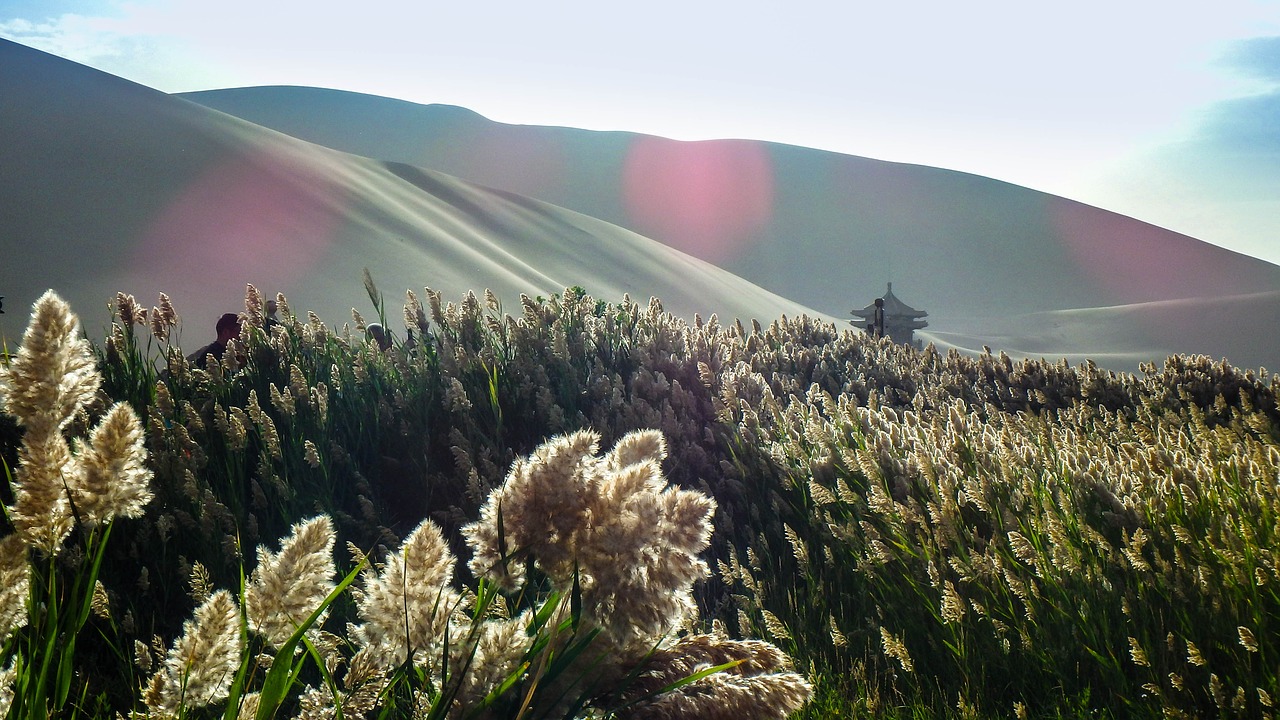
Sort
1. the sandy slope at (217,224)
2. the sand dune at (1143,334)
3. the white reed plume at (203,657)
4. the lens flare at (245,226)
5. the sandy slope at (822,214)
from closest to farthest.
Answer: the white reed plume at (203,657) < the sandy slope at (217,224) < the lens flare at (245,226) < the sand dune at (1143,334) < the sandy slope at (822,214)

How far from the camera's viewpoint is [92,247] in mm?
27797

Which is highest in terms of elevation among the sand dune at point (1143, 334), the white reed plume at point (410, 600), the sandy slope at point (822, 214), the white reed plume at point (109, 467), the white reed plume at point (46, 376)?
the sandy slope at point (822, 214)

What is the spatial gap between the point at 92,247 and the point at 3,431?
27.7m

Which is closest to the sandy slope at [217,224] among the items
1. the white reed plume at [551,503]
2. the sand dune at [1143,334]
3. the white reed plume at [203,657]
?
the sand dune at [1143,334]

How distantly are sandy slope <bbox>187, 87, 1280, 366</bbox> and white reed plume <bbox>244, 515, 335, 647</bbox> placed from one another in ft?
224

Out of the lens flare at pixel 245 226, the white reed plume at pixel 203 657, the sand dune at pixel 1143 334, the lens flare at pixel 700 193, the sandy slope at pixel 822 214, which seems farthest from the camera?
the lens flare at pixel 700 193

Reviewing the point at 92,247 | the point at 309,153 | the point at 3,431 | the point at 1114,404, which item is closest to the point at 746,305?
the point at 309,153

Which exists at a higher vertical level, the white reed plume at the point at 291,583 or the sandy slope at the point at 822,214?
the sandy slope at the point at 822,214

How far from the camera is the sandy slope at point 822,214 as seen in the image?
8112 centimetres

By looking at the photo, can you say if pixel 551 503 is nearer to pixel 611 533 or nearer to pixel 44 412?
pixel 611 533

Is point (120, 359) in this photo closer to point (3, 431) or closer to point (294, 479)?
point (3, 431)

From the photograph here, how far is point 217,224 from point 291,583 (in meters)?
34.8

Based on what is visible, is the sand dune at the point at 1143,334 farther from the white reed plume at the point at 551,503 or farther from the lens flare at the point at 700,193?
the white reed plume at the point at 551,503

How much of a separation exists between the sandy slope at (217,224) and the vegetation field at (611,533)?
21.7 metres
